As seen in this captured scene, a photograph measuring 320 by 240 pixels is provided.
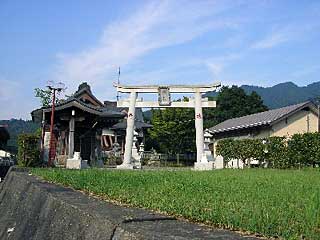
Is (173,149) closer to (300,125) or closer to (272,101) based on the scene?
(300,125)

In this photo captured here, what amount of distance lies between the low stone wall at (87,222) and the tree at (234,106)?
49869 millimetres

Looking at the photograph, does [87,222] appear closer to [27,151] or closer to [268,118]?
[27,151]

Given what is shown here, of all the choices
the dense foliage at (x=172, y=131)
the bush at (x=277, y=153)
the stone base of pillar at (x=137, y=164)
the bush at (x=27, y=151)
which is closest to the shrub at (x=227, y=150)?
the bush at (x=277, y=153)

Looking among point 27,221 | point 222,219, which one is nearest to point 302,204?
point 222,219

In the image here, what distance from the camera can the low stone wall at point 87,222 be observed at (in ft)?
10.8

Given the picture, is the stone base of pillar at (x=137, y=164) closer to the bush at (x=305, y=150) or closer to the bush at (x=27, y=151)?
the bush at (x=27, y=151)

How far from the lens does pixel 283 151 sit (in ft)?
75.5

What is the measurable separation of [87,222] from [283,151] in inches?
792

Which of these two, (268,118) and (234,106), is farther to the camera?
(234,106)

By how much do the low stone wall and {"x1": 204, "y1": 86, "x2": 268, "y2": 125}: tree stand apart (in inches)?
1963

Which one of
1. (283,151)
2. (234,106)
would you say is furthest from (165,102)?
(234,106)

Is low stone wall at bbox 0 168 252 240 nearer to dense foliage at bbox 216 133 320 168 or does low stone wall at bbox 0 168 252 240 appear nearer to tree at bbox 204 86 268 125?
dense foliage at bbox 216 133 320 168

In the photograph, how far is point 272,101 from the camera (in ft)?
652

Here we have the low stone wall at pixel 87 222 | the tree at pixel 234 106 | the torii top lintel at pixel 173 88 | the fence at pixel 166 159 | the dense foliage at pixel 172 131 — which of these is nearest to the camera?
the low stone wall at pixel 87 222
